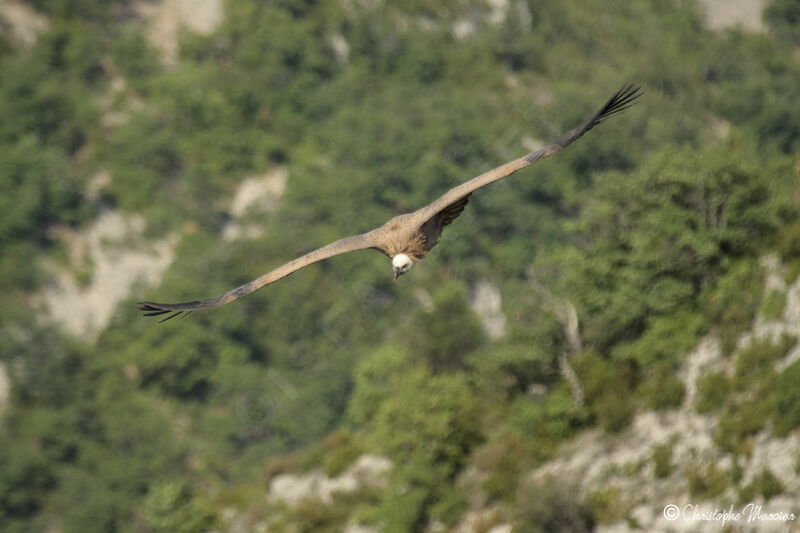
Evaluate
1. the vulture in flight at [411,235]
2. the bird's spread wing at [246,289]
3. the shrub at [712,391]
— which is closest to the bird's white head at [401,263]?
the vulture in flight at [411,235]

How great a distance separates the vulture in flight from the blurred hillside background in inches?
372

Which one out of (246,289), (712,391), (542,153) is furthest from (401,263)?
(712,391)

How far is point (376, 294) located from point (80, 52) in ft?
90.7

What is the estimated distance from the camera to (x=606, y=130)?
302 ft

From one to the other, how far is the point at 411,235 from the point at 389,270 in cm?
5787

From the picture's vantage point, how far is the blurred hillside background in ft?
118

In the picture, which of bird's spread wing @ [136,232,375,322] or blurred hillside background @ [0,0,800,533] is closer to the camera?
bird's spread wing @ [136,232,375,322]

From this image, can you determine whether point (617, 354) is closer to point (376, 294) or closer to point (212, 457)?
point (212, 457)

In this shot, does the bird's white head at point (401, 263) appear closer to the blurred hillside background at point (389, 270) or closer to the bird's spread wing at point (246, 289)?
the bird's spread wing at point (246, 289)

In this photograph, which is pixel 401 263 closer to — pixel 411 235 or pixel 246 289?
pixel 411 235

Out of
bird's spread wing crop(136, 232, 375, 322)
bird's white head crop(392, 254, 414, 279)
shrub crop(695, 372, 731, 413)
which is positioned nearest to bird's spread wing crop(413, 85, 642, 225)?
bird's white head crop(392, 254, 414, 279)

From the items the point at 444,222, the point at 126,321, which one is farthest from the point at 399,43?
the point at 444,222

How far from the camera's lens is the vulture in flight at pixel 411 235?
2270cm

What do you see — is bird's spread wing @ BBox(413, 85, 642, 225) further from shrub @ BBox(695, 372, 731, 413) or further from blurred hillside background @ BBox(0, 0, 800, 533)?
shrub @ BBox(695, 372, 731, 413)
